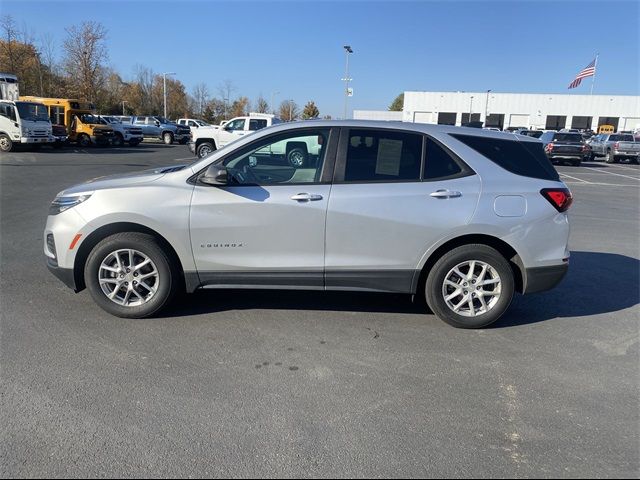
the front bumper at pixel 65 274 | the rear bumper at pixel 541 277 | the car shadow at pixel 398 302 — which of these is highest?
the rear bumper at pixel 541 277

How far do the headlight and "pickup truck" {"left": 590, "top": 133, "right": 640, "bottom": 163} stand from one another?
3361 centimetres

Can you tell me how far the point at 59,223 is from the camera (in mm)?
4281

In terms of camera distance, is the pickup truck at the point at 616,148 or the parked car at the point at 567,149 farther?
the pickup truck at the point at 616,148

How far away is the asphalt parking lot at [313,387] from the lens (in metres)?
2.60

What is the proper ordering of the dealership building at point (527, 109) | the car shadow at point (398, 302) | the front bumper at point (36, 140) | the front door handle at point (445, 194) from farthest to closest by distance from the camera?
the dealership building at point (527, 109) → the front bumper at point (36, 140) → the car shadow at point (398, 302) → the front door handle at point (445, 194)

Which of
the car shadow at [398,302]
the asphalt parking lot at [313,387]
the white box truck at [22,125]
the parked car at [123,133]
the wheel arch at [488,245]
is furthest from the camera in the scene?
the parked car at [123,133]

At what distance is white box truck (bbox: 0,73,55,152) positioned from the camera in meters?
22.2

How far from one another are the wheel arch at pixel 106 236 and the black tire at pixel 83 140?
1113 inches

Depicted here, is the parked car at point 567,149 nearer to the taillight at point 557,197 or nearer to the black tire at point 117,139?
the taillight at point 557,197

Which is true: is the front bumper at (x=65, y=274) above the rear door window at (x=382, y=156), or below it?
below

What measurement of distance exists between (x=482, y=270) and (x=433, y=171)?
3.23ft

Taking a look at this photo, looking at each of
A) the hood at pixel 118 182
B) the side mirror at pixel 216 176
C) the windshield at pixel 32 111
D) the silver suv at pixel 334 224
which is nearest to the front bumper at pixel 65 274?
the silver suv at pixel 334 224

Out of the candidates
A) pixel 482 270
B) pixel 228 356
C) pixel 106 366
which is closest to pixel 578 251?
pixel 482 270

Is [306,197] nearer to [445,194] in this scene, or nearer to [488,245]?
[445,194]
